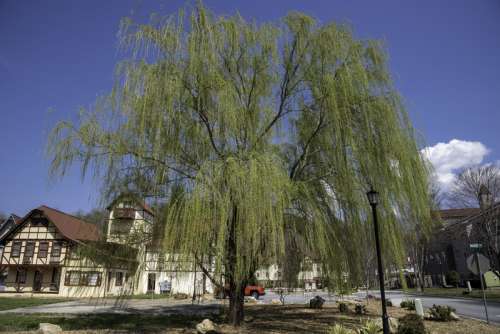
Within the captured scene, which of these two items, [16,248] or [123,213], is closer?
[123,213]

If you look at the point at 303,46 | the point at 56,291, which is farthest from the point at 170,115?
the point at 56,291

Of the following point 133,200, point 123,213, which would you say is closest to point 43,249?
point 123,213

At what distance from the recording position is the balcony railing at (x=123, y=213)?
8703 millimetres

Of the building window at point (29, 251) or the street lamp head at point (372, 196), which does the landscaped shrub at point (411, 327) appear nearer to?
the street lamp head at point (372, 196)

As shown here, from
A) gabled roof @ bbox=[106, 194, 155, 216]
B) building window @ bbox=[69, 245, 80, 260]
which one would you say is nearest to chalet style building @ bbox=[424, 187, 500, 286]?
gabled roof @ bbox=[106, 194, 155, 216]

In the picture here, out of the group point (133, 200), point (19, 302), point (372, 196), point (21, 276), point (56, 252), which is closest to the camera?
point (372, 196)

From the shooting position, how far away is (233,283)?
888 centimetres

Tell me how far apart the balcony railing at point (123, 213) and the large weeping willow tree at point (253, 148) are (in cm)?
60

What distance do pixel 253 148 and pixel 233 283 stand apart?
3483 mm

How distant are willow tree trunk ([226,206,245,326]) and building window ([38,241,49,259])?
88.5 ft

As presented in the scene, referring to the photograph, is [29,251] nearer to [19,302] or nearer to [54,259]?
[54,259]

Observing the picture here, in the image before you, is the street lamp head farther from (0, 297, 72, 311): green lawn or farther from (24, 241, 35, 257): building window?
(24, 241, 35, 257): building window

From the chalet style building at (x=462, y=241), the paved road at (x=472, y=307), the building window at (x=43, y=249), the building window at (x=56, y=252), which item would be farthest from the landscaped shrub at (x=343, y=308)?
the building window at (x=43, y=249)

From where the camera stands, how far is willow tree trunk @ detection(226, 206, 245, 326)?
7.59m
